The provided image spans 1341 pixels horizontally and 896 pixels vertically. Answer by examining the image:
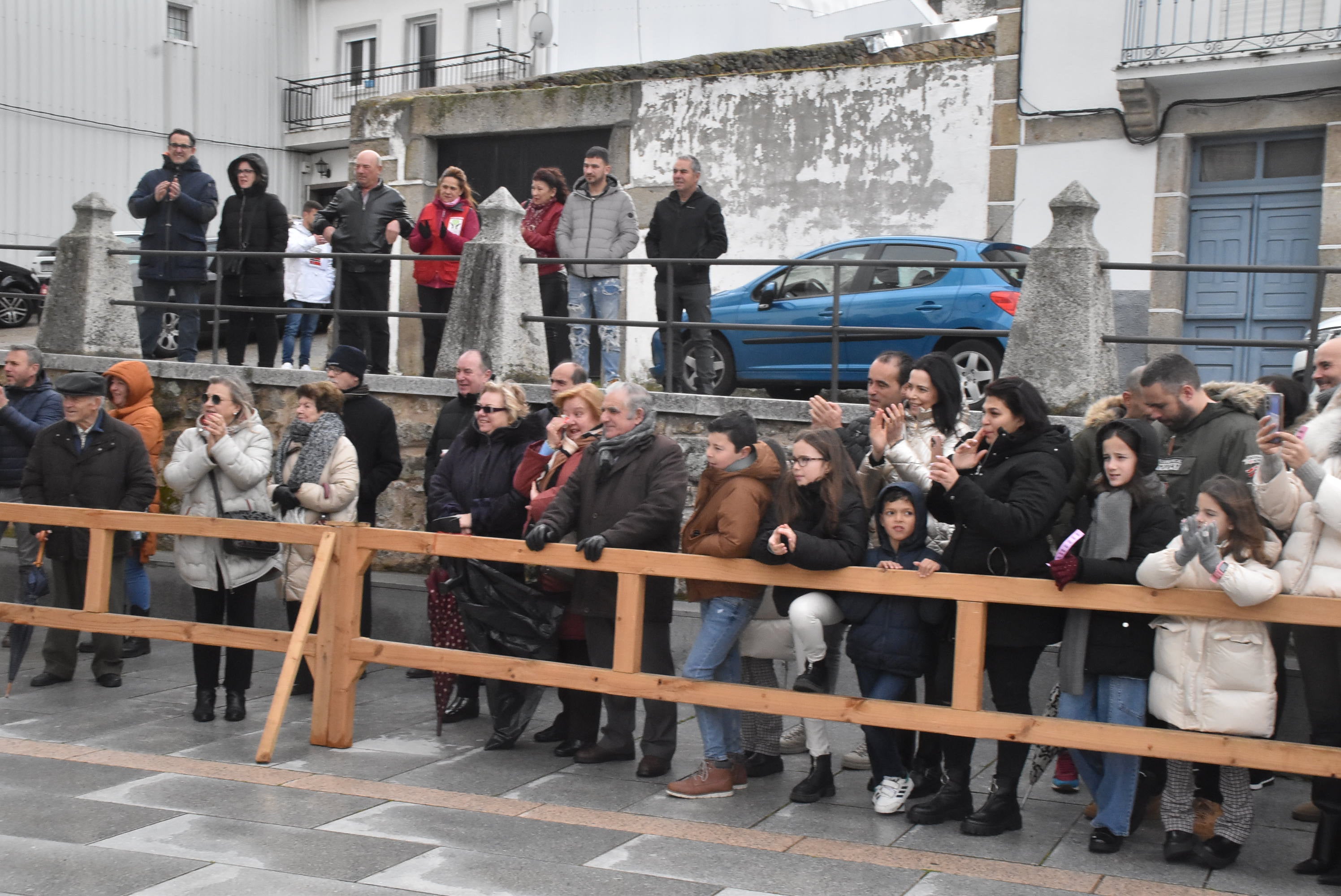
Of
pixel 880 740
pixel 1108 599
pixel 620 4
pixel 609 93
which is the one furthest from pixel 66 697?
pixel 620 4

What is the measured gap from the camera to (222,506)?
281 inches

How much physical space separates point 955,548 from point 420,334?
35.3 feet

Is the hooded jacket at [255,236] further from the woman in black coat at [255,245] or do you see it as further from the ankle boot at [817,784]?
the ankle boot at [817,784]

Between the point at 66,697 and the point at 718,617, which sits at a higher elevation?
the point at 718,617

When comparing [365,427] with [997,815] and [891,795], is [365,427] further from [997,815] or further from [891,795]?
[997,815]

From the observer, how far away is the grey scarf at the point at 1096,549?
502 cm

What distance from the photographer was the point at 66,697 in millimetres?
7598

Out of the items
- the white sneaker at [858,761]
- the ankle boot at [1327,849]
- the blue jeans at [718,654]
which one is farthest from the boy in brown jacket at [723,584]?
the ankle boot at [1327,849]

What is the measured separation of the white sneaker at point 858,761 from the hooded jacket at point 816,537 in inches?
38.0

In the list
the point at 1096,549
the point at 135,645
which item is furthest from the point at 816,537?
the point at 135,645

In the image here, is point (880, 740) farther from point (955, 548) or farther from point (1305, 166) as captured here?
point (1305, 166)

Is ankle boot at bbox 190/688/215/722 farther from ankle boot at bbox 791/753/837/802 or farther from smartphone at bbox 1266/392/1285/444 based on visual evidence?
smartphone at bbox 1266/392/1285/444

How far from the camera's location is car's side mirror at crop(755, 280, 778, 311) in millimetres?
10695

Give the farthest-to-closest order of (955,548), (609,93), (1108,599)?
(609,93) < (955,548) < (1108,599)
